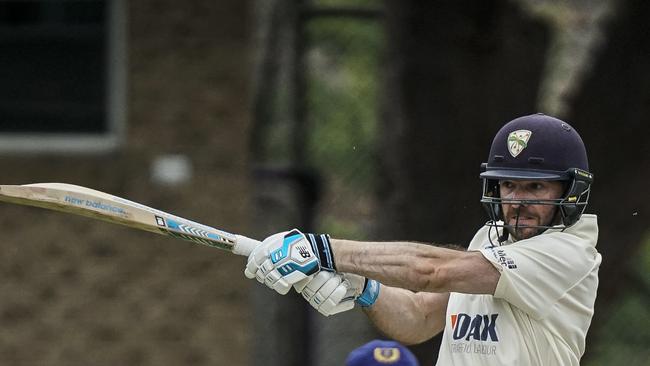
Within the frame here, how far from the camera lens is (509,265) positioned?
4777 mm

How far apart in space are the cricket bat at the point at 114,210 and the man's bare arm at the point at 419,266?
1.09 ft

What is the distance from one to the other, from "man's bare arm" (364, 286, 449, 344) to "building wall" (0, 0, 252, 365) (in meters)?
4.65

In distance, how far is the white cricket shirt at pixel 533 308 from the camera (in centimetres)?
479

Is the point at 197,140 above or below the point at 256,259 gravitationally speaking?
below

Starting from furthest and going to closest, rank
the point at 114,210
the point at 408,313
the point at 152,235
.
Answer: the point at 152,235 < the point at 408,313 < the point at 114,210

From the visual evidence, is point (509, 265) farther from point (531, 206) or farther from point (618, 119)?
point (618, 119)

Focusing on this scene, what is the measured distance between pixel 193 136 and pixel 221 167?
0.94ft

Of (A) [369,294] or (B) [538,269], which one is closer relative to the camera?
(B) [538,269]

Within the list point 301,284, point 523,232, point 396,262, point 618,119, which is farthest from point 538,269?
point 618,119

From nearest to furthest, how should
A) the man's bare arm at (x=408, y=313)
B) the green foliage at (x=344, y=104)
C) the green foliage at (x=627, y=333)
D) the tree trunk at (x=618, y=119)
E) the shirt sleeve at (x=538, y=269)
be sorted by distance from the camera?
the shirt sleeve at (x=538, y=269), the man's bare arm at (x=408, y=313), the tree trunk at (x=618, y=119), the green foliage at (x=344, y=104), the green foliage at (x=627, y=333)

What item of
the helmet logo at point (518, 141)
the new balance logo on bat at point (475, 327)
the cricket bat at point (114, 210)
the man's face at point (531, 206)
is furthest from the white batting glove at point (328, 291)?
the helmet logo at point (518, 141)

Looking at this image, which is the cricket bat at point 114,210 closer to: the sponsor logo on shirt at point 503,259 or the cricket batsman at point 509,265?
the cricket batsman at point 509,265

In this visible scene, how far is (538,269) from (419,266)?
38 cm

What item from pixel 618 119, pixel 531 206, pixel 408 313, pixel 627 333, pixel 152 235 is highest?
pixel 531 206
